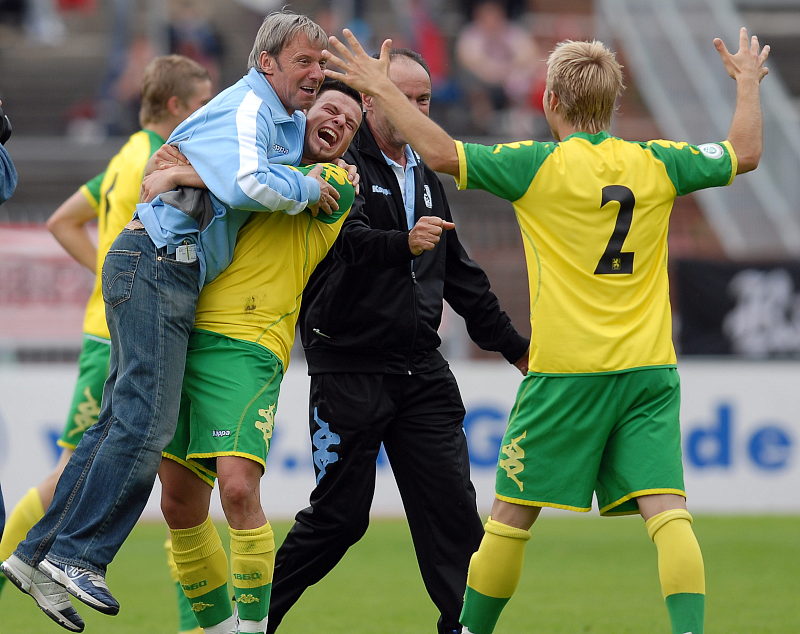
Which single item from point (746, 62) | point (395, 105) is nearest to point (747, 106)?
point (746, 62)

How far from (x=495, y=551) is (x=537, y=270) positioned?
3.37ft

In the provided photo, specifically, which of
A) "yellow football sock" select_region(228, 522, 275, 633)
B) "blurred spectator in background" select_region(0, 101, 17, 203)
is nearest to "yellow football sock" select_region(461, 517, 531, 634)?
"yellow football sock" select_region(228, 522, 275, 633)

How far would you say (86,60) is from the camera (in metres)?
20.3

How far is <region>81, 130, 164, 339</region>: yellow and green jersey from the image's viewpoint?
6637 mm

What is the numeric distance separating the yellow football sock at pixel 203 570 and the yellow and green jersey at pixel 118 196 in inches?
69.8

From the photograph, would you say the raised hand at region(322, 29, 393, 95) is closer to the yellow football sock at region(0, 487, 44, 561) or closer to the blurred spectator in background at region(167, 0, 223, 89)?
the yellow football sock at region(0, 487, 44, 561)

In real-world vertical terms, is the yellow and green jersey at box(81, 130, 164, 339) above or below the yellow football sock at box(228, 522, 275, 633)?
above

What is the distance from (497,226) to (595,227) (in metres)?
10.7

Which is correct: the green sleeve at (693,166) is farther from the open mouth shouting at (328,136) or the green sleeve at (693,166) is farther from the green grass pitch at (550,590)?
the green grass pitch at (550,590)

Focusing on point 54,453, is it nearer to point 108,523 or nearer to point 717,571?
point 717,571

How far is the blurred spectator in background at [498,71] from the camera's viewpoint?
58.0 ft

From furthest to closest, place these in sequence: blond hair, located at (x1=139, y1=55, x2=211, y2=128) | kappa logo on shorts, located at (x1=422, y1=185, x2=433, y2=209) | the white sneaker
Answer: blond hair, located at (x1=139, y1=55, x2=211, y2=128)
kappa logo on shorts, located at (x1=422, y1=185, x2=433, y2=209)
the white sneaker

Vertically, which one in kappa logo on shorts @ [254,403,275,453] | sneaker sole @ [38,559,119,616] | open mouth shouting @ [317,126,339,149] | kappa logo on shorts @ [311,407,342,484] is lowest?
sneaker sole @ [38,559,119,616]

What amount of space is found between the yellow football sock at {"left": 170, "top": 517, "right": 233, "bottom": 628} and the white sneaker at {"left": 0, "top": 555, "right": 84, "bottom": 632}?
527 millimetres
